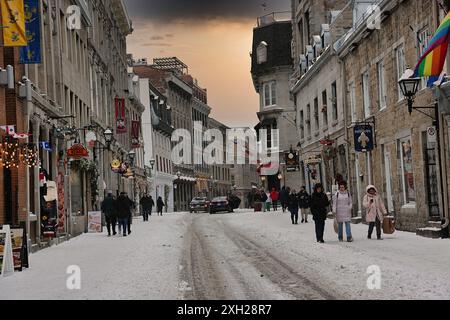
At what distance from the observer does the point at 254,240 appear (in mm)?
22219

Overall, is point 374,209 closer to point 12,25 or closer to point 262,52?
point 12,25

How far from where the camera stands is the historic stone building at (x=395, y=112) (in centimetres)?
2231

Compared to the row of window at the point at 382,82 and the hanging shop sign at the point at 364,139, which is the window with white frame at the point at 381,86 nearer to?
the row of window at the point at 382,82

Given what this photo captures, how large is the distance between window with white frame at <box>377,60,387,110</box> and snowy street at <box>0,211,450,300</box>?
6081mm

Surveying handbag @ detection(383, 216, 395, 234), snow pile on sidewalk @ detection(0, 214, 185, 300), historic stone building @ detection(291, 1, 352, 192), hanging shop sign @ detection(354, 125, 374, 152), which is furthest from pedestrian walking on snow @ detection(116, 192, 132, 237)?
handbag @ detection(383, 216, 395, 234)

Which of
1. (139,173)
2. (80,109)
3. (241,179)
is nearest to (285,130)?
(139,173)

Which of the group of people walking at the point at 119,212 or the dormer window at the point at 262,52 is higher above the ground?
the dormer window at the point at 262,52

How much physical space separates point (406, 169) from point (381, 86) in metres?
3.99

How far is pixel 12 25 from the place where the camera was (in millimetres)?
18656

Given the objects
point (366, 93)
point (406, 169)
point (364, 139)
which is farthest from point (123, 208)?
point (406, 169)

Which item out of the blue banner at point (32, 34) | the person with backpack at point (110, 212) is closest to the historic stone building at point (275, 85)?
the person with backpack at point (110, 212)

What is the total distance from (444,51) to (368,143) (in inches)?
393

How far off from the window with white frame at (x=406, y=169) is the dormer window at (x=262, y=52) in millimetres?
47994
